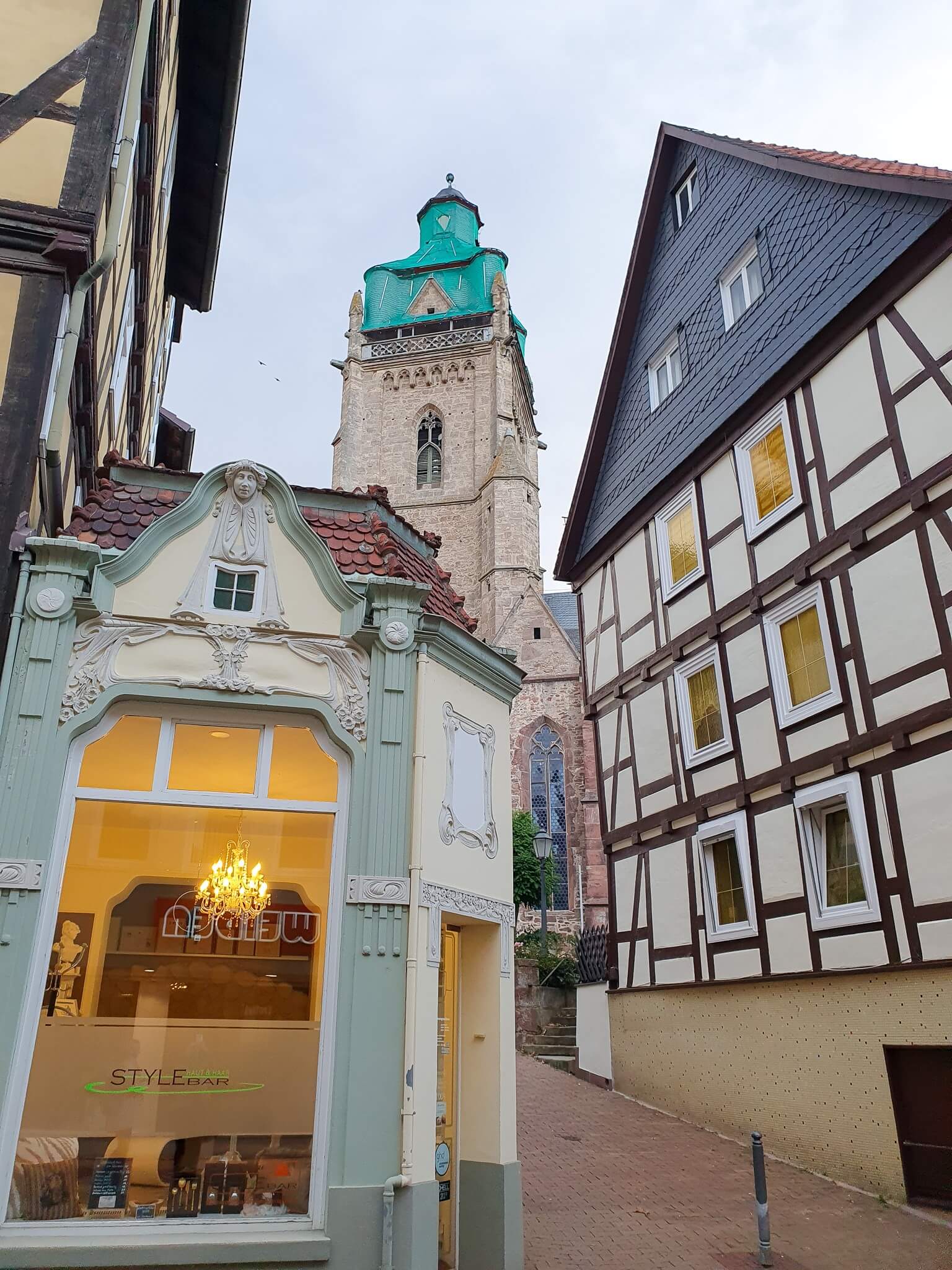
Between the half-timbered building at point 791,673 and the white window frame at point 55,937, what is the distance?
6.06m

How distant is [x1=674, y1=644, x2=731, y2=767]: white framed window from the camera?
44.4 ft

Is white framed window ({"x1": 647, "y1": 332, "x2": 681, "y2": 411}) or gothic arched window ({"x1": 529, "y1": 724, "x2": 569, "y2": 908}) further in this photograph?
gothic arched window ({"x1": 529, "y1": 724, "x2": 569, "y2": 908})

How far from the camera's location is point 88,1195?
6.22 metres

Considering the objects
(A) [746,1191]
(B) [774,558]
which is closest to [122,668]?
(A) [746,1191]

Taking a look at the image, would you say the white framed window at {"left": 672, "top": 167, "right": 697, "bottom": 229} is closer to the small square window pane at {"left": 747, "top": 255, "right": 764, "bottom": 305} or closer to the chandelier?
the small square window pane at {"left": 747, "top": 255, "right": 764, "bottom": 305}

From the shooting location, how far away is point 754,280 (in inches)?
571

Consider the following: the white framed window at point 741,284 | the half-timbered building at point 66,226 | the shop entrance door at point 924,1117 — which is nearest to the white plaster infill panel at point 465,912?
the half-timbered building at point 66,226

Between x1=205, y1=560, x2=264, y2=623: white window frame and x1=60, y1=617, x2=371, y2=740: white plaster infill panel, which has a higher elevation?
x1=205, y1=560, x2=264, y2=623: white window frame

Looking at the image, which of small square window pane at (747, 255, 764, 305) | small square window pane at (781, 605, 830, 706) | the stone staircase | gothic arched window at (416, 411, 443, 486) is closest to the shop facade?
small square window pane at (781, 605, 830, 706)

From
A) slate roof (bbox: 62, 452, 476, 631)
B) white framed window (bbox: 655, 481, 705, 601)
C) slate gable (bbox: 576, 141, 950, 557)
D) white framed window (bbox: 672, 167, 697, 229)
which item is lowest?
slate roof (bbox: 62, 452, 476, 631)

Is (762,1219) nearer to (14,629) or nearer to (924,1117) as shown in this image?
(924,1117)

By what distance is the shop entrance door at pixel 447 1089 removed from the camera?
7234 millimetres

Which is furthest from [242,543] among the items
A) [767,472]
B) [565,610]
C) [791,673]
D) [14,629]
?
[565,610]

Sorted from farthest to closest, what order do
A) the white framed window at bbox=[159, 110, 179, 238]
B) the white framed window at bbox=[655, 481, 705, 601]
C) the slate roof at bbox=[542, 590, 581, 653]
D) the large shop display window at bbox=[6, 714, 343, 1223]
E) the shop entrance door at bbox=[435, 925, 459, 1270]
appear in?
the slate roof at bbox=[542, 590, 581, 653] < the white framed window at bbox=[655, 481, 705, 601] < the white framed window at bbox=[159, 110, 179, 238] < the shop entrance door at bbox=[435, 925, 459, 1270] < the large shop display window at bbox=[6, 714, 343, 1223]
